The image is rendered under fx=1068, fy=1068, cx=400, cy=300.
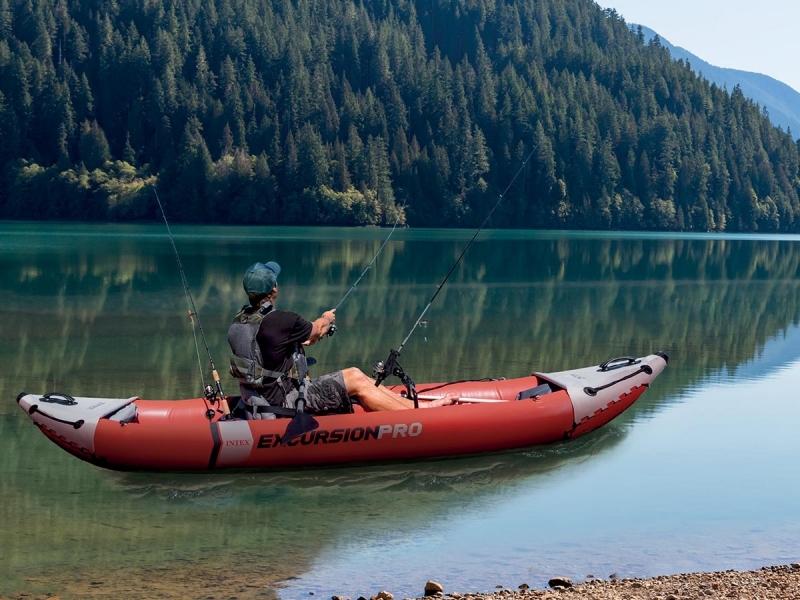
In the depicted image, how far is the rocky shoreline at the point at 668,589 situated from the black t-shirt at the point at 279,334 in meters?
3.11

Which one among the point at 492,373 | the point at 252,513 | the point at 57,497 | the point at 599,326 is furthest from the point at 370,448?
the point at 599,326

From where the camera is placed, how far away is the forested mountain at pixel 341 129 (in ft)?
376

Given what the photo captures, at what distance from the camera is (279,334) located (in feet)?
31.2

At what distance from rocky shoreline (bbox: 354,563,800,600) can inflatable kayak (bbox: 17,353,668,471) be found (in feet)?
9.96

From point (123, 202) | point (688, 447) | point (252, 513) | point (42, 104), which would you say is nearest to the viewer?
point (252, 513)

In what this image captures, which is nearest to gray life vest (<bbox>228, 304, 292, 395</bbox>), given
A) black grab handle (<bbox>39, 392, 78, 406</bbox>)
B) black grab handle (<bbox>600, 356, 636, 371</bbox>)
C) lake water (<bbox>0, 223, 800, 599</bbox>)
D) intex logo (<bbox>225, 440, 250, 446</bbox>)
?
intex logo (<bbox>225, 440, 250, 446</bbox>)

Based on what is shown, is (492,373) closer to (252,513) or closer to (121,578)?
(252,513)

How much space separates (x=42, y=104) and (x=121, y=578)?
435 feet

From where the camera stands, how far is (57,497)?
9.28m

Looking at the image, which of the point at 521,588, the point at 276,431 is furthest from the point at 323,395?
the point at 521,588

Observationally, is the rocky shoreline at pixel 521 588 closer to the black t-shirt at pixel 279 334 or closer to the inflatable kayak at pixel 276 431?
the inflatable kayak at pixel 276 431

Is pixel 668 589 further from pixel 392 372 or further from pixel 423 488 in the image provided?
pixel 392 372

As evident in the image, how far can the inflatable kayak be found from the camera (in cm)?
962

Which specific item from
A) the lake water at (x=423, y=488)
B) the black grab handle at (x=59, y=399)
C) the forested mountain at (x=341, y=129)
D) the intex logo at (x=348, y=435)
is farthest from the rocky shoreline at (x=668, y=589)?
the forested mountain at (x=341, y=129)
